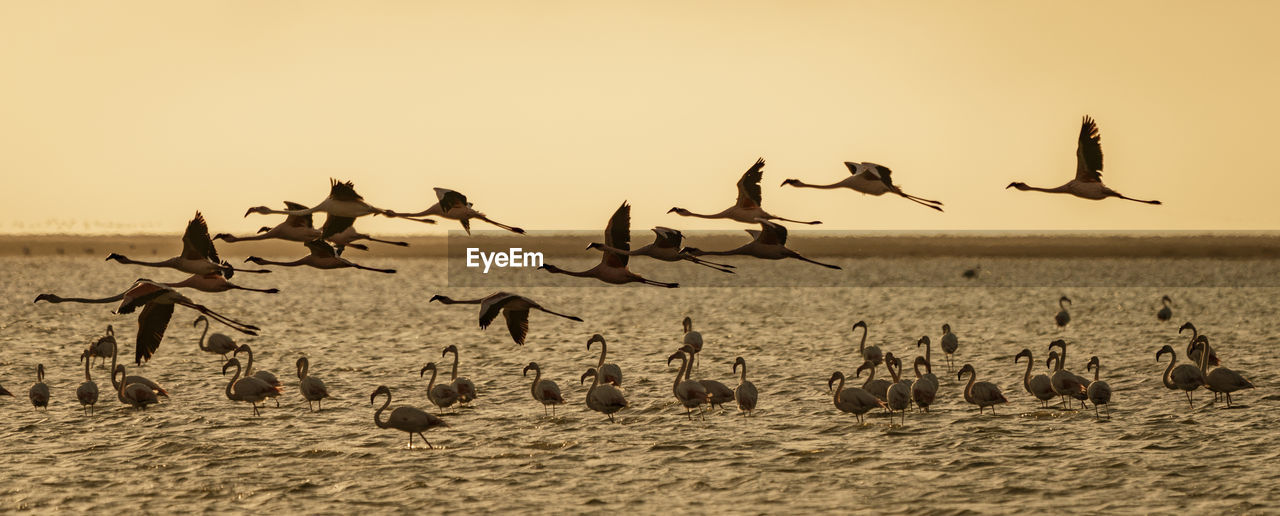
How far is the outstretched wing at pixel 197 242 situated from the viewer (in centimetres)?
2052

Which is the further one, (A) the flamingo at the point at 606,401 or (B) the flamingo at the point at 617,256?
(A) the flamingo at the point at 606,401

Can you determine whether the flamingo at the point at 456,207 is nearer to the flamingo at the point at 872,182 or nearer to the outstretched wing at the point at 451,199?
the outstretched wing at the point at 451,199

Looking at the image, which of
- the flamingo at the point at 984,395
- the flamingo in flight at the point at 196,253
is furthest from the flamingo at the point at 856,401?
the flamingo in flight at the point at 196,253

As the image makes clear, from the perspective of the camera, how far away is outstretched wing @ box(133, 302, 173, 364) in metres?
21.0

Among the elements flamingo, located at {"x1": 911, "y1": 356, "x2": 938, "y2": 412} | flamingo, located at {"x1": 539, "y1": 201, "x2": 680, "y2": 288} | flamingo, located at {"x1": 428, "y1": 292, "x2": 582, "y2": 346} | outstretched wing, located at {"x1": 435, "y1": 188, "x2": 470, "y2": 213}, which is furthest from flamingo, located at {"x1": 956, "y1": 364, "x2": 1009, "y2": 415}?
outstretched wing, located at {"x1": 435, "y1": 188, "x2": 470, "y2": 213}

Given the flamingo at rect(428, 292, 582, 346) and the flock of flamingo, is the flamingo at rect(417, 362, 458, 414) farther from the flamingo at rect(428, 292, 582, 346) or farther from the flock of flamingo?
the flamingo at rect(428, 292, 582, 346)

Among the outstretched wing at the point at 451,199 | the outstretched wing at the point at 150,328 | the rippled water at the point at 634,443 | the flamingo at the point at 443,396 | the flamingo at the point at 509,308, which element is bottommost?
the rippled water at the point at 634,443

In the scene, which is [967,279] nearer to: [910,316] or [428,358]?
[910,316]

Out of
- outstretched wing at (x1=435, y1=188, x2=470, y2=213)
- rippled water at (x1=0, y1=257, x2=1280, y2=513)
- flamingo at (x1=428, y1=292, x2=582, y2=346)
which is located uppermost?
outstretched wing at (x1=435, y1=188, x2=470, y2=213)

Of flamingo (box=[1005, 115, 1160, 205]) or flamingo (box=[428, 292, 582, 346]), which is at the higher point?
flamingo (box=[1005, 115, 1160, 205])

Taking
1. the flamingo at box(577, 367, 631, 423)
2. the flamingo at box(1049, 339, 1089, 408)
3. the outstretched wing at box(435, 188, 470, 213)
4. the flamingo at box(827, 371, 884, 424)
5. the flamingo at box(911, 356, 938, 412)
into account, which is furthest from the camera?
the flamingo at box(911, 356, 938, 412)

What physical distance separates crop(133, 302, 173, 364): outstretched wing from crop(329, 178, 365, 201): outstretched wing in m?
3.41

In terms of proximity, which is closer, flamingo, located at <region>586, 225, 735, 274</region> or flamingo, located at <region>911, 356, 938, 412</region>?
flamingo, located at <region>586, 225, 735, 274</region>

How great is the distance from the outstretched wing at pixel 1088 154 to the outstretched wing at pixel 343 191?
30.4ft
